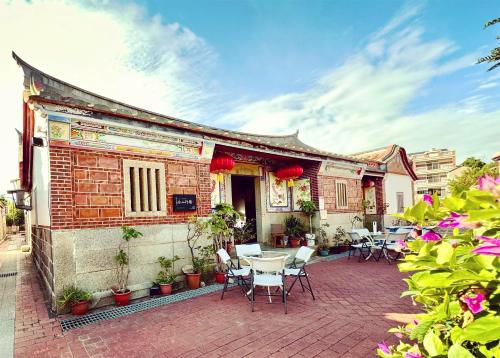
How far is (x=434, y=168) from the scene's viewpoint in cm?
4456

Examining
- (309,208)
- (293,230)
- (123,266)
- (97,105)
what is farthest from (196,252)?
(309,208)

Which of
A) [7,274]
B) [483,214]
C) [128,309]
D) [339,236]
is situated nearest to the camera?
[483,214]

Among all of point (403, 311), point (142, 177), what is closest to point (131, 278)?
point (142, 177)

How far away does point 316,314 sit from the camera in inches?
168

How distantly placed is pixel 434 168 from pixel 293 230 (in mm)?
44541

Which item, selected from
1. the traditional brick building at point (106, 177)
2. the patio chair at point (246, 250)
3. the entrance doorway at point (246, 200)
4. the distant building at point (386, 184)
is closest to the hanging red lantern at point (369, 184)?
the distant building at point (386, 184)

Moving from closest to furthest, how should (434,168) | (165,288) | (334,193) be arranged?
(165,288) → (334,193) → (434,168)

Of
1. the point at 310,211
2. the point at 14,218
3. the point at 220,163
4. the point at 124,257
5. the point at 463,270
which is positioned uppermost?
the point at 220,163

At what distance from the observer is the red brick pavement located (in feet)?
10.8

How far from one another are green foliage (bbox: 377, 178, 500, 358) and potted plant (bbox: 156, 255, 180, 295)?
5.07 metres

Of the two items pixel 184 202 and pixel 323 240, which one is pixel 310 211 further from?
pixel 184 202

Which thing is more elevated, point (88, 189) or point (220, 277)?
point (88, 189)

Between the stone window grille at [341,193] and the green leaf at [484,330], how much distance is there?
9834 mm

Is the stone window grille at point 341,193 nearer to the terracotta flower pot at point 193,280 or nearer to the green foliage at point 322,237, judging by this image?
the green foliage at point 322,237
